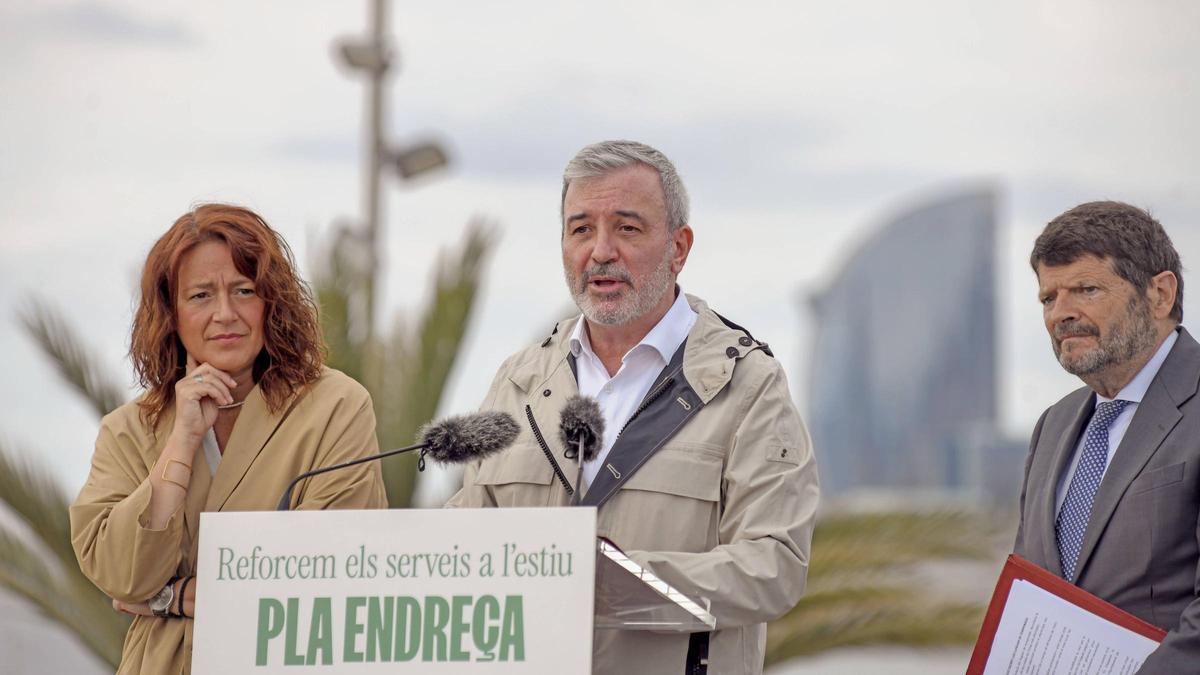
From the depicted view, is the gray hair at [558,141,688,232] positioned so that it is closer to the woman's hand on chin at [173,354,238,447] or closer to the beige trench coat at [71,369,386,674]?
the beige trench coat at [71,369,386,674]

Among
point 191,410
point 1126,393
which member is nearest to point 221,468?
point 191,410

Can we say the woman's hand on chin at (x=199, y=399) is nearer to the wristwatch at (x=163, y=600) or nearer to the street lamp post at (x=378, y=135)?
the wristwatch at (x=163, y=600)

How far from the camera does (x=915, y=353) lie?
102ft

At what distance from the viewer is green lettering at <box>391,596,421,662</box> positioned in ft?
10.4

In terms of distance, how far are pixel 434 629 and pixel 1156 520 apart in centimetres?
182

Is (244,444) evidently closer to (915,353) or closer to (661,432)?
(661,432)

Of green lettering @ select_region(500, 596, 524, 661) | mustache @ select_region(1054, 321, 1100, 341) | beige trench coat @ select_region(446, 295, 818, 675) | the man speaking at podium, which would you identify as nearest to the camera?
green lettering @ select_region(500, 596, 524, 661)

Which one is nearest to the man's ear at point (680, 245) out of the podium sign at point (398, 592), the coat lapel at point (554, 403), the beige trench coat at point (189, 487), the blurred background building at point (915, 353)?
the coat lapel at point (554, 403)

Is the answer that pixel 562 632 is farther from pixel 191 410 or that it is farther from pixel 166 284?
pixel 166 284

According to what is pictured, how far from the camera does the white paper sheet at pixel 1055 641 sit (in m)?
3.66

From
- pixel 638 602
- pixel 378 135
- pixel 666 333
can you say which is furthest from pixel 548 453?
pixel 378 135

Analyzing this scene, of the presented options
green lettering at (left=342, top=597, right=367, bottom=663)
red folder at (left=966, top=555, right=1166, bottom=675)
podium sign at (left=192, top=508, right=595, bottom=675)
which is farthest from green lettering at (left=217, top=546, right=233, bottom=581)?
red folder at (left=966, top=555, right=1166, bottom=675)

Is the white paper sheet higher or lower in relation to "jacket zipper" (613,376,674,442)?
lower

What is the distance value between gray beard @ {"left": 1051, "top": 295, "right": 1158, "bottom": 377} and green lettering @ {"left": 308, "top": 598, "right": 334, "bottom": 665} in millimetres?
2050
